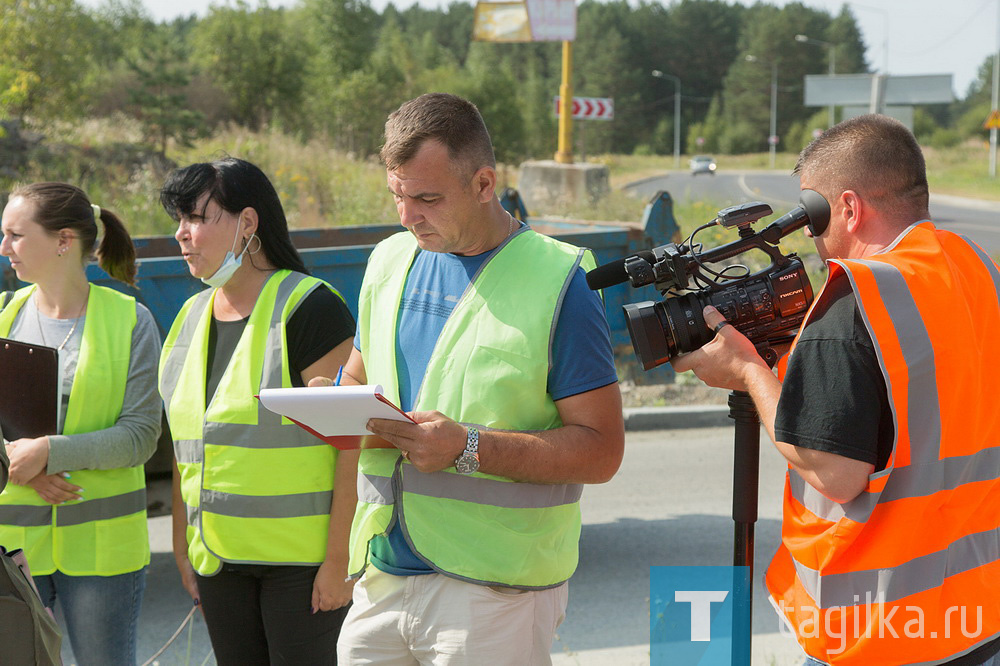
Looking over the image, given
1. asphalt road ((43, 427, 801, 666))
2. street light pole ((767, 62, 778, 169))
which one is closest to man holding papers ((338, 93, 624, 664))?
asphalt road ((43, 427, 801, 666))

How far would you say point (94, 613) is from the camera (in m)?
2.95

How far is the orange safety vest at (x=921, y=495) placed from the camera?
1873mm

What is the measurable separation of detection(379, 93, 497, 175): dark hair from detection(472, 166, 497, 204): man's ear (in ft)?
0.05

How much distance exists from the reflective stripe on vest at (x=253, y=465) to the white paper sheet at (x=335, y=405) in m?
0.57

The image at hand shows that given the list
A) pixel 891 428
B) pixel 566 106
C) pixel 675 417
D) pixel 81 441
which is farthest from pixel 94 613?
pixel 566 106

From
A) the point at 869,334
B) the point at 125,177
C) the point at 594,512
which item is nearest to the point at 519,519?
the point at 869,334

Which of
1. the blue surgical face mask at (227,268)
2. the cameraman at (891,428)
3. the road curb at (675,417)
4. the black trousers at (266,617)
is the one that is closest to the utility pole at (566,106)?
the road curb at (675,417)

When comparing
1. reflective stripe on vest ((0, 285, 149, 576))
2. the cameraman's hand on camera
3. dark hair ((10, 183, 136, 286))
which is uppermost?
dark hair ((10, 183, 136, 286))

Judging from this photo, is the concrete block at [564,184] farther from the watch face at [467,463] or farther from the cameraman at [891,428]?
the watch face at [467,463]

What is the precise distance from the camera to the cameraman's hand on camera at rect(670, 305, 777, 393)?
210cm

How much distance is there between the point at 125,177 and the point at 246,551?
16729 millimetres

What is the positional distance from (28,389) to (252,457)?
780 millimetres

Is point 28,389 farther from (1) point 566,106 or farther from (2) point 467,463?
(1) point 566,106

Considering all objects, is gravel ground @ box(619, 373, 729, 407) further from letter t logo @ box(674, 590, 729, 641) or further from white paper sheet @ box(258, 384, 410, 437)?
white paper sheet @ box(258, 384, 410, 437)
